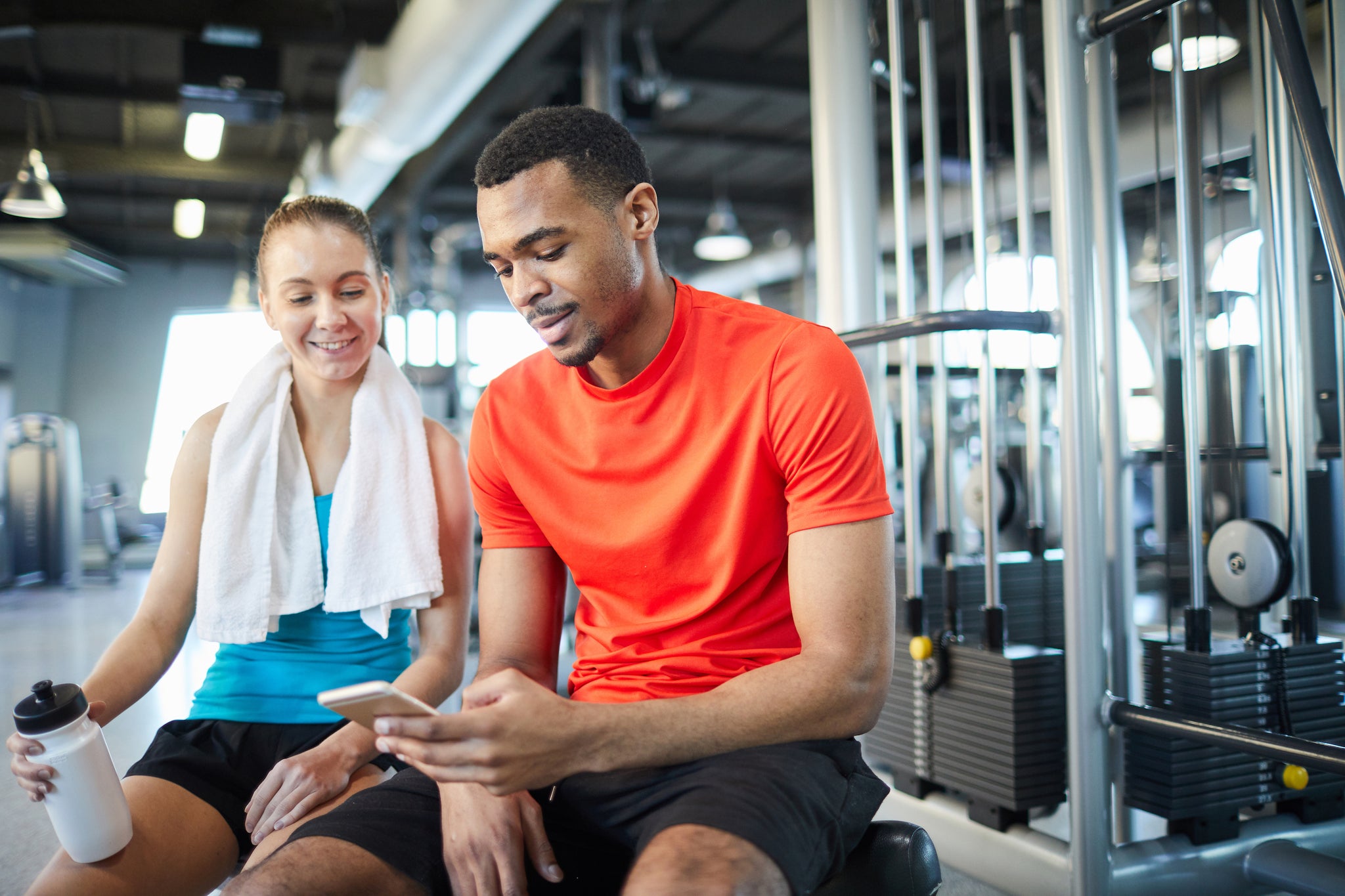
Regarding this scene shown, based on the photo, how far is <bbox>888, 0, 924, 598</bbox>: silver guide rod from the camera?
2.14m

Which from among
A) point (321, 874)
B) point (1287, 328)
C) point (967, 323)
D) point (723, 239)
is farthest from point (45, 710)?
point (723, 239)

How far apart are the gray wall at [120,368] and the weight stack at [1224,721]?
12501mm

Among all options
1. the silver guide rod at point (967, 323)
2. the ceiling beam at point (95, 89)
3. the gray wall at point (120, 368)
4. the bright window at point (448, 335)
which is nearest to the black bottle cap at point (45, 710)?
the silver guide rod at point (967, 323)

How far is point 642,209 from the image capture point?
4.33 feet

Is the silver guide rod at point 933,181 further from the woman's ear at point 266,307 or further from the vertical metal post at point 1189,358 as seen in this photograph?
the woman's ear at point 266,307

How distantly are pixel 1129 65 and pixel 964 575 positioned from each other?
6.02 meters

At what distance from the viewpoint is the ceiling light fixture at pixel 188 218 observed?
10.1 m

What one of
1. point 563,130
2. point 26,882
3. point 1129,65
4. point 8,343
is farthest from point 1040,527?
point 8,343

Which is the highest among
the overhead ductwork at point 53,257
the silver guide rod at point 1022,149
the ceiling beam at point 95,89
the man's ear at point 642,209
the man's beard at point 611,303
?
the ceiling beam at point 95,89

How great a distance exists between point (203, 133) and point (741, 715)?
7.53 meters

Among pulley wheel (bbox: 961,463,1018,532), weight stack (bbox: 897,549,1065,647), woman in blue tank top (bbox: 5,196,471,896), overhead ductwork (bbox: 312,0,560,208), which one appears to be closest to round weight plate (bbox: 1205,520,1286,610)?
weight stack (bbox: 897,549,1065,647)

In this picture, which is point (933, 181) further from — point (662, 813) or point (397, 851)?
point (397, 851)

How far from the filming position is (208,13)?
5.74 metres

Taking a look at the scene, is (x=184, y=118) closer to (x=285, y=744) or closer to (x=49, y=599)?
(x=49, y=599)
